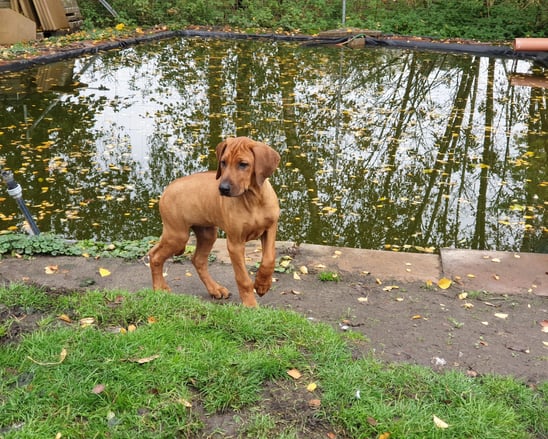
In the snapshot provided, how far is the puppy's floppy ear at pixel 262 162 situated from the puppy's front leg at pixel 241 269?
0.55 meters

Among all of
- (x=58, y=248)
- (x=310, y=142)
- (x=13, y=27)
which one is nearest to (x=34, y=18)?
(x=13, y=27)

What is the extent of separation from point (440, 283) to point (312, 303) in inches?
51.6

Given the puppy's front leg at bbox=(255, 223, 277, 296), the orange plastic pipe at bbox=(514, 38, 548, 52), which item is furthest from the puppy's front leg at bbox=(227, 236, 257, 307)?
the orange plastic pipe at bbox=(514, 38, 548, 52)

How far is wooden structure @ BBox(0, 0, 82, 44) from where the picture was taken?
1641 centimetres

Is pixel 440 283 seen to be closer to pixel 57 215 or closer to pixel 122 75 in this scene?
pixel 57 215

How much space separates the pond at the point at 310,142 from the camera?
7.20 metres

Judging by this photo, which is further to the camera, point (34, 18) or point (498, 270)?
point (34, 18)

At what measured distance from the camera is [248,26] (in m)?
21.5

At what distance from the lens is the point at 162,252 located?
4.60m

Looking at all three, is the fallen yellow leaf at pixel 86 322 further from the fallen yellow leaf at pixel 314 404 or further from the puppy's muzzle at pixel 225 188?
the fallen yellow leaf at pixel 314 404

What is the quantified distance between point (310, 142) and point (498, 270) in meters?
4.81

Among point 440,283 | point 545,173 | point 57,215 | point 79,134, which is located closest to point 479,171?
point 545,173

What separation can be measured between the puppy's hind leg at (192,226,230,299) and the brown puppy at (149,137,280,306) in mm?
12

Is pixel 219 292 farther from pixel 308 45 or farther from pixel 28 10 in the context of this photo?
pixel 28 10
